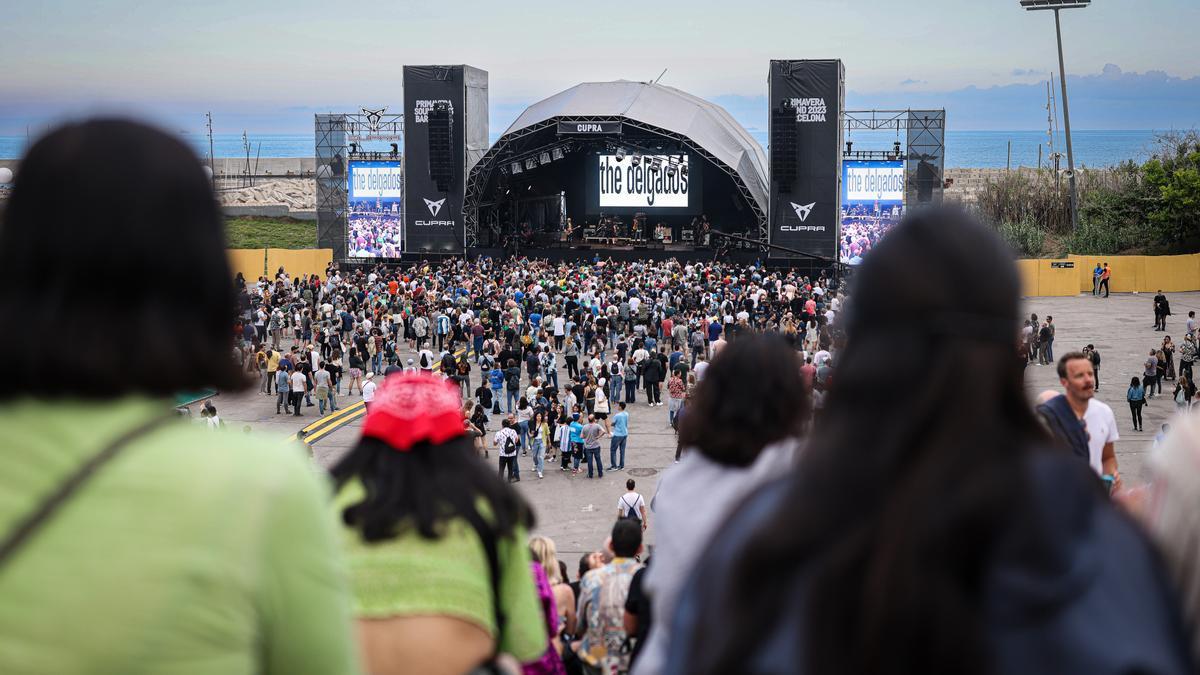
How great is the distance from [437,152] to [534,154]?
362cm

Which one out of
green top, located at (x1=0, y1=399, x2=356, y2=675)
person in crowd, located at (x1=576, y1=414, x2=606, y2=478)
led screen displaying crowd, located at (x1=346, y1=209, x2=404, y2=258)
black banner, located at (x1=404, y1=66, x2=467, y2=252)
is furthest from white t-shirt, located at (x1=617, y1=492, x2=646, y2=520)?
led screen displaying crowd, located at (x1=346, y1=209, x2=404, y2=258)

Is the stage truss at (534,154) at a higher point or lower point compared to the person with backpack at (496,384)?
higher

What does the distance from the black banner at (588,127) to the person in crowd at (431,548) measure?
3764 cm

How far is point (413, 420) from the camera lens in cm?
267

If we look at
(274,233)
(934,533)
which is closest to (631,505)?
(934,533)

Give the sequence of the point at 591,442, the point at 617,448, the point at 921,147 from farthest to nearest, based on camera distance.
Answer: the point at 921,147 < the point at 617,448 < the point at 591,442

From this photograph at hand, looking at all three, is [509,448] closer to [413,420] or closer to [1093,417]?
[1093,417]

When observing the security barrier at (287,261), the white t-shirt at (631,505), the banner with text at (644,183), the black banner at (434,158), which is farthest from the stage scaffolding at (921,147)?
the white t-shirt at (631,505)

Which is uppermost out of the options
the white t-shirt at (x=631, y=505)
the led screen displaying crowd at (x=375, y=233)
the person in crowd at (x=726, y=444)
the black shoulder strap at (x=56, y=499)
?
the led screen displaying crowd at (x=375, y=233)

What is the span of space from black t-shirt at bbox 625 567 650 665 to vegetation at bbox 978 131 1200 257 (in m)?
38.7

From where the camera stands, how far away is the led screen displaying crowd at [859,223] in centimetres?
3934

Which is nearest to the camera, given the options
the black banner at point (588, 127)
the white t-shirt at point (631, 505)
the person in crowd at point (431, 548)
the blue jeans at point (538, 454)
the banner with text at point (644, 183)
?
the person in crowd at point (431, 548)

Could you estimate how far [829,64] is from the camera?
38.9 m

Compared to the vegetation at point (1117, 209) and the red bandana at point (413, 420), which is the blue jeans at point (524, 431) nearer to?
the red bandana at point (413, 420)
